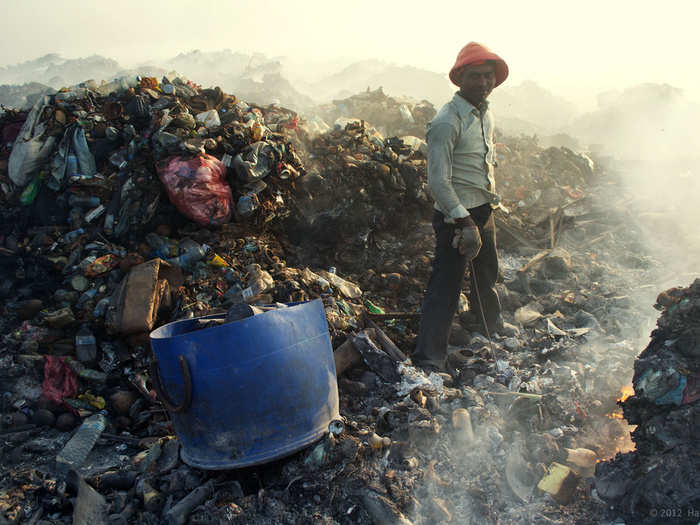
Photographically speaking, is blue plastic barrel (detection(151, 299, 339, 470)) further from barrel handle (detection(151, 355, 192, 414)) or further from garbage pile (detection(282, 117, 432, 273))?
garbage pile (detection(282, 117, 432, 273))

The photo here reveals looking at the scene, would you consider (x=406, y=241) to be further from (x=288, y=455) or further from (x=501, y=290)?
(x=288, y=455)

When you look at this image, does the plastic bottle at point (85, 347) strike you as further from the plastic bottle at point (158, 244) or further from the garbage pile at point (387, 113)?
the garbage pile at point (387, 113)

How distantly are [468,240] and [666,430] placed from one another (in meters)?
1.38

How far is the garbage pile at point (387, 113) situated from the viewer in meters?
7.63

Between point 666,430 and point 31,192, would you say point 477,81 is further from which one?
point 31,192

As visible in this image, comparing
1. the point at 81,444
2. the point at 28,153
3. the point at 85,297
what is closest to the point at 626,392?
the point at 81,444

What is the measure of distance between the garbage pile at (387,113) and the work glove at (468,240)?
4.69 meters

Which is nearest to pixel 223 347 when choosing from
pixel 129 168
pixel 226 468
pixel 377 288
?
pixel 226 468

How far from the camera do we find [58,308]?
338 centimetres

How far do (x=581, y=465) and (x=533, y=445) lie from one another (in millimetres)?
217

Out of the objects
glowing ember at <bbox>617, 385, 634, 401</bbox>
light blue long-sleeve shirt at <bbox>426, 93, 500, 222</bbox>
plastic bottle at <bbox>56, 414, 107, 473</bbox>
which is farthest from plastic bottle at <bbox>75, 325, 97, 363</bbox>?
glowing ember at <bbox>617, 385, 634, 401</bbox>

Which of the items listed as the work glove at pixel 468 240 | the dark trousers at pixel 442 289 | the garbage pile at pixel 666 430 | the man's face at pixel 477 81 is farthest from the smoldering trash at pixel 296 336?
the man's face at pixel 477 81

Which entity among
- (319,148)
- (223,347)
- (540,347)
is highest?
(319,148)

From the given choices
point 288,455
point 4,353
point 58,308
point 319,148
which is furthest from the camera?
point 319,148
